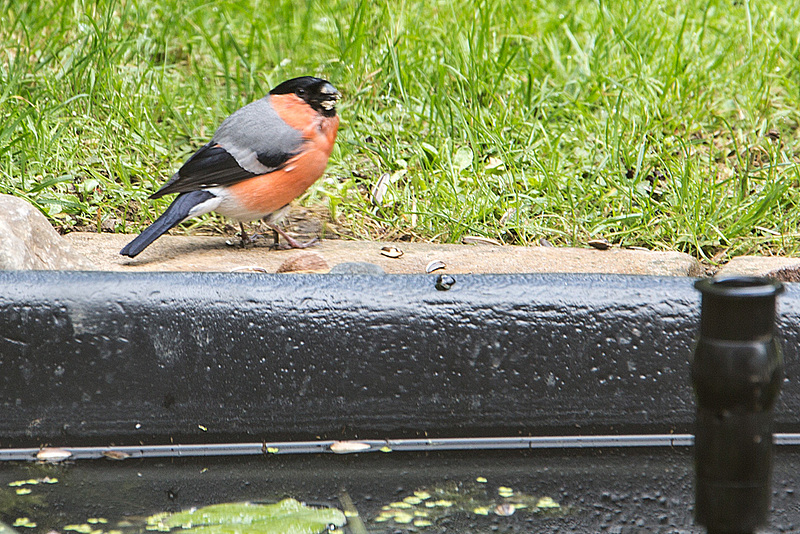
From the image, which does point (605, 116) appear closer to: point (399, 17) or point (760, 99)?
point (760, 99)

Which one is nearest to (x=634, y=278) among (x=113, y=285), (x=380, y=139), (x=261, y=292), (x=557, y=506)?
(x=557, y=506)

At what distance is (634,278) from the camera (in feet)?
6.37

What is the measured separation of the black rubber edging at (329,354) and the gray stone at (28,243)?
0.31 m

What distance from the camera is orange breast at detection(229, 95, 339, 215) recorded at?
2.88 meters

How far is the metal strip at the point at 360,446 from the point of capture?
1.93 m

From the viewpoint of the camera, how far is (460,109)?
3.60 meters

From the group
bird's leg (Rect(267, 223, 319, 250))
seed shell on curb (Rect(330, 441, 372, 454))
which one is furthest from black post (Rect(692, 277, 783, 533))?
bird's leg (Rect(267, 223, 319, 250))

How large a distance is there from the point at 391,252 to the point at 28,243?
3.16ft

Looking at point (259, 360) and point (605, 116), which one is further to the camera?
point (605, 116)

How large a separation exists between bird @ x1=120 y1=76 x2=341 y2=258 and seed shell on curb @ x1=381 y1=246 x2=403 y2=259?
333 mm

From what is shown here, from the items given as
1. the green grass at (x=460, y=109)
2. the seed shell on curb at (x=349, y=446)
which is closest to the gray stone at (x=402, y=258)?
the green grass at (x=460, y=109)

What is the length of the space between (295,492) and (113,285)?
21.7 inches

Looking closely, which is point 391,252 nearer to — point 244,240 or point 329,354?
point 244,240

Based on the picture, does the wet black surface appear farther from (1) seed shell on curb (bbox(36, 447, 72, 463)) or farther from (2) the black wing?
(2) the black wing
